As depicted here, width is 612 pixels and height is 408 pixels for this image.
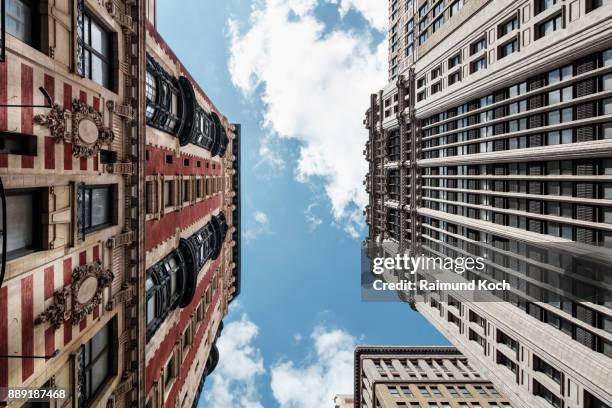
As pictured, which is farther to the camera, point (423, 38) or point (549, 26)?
point (423, 38)

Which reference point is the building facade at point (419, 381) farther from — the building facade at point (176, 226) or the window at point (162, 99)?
the window at point (162, 99)

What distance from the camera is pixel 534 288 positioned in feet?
73.0

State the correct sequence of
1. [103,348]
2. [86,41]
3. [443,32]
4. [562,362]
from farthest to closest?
1. [443,32]
2. [562,362]
3. [103,348]
4. [86,41]

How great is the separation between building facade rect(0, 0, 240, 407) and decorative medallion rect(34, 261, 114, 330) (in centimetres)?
5

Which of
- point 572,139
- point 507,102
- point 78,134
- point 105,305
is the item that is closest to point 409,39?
point 507,102

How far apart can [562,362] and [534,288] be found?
520 centimetres

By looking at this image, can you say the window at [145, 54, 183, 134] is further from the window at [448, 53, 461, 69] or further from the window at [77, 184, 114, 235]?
the window at [448, 53, 461, 69]

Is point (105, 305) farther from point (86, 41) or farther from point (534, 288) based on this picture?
point (534, 288)

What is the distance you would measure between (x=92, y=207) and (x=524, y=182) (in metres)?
29.0

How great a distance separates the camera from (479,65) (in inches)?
1101

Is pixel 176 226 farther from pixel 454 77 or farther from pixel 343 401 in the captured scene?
pixel 343 401

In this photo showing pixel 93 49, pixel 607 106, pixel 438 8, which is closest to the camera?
pixel 93 49

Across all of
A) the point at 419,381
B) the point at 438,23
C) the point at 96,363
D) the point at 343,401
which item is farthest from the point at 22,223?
the point at 343,401

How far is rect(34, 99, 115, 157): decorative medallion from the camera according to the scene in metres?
9.96
